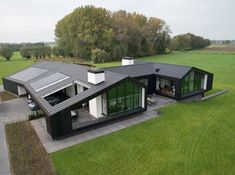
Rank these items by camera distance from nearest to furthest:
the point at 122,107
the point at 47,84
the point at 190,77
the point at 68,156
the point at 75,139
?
the point at 68,156 < the point at 75,139 < the point at 122,107 < the point at 47,84 < the point at 190,77

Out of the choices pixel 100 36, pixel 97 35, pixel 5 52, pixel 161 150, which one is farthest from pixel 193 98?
pixel 5 52

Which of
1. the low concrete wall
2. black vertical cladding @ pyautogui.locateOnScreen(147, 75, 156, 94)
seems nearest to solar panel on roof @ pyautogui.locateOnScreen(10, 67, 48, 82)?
black vertical cladding @ pyautogui.locateOnScreen(147, 75, 156, 94)

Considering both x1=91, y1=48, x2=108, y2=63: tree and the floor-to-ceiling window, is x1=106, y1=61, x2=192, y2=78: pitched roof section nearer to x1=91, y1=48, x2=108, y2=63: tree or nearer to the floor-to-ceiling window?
the floor-to-ceiling window

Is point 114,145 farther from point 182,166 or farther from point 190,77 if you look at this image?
point 190,77

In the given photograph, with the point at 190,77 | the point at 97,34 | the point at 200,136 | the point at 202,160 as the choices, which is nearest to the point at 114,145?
the point at 202,160

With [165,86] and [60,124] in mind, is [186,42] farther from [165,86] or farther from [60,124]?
[60,124]
